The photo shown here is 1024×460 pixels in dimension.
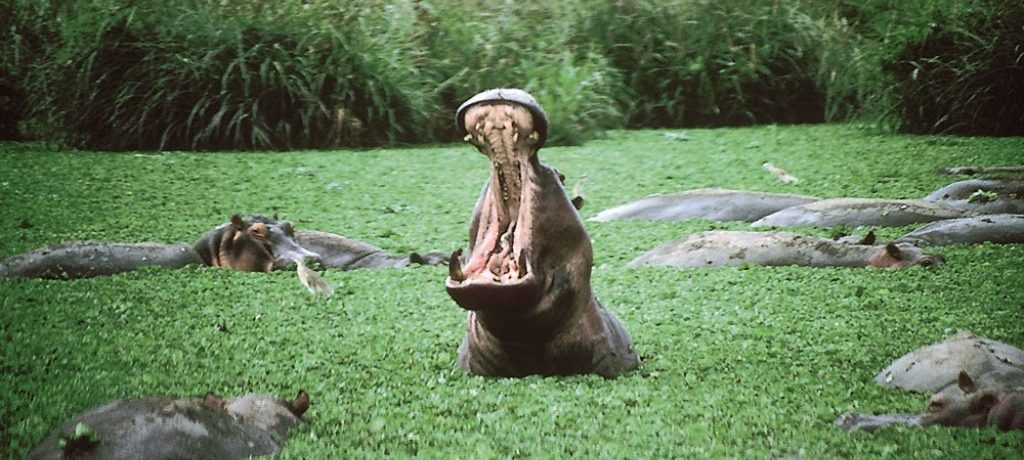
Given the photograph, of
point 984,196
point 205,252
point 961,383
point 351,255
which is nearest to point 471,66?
point 351,255

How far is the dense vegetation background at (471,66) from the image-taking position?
16.6 feet

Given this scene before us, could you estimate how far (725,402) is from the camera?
2859 mm

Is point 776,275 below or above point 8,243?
below

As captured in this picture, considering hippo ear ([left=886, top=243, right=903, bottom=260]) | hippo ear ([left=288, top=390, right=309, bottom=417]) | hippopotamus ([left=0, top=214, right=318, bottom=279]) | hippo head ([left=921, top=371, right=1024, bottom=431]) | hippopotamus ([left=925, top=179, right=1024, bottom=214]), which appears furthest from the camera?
hippopotamus ([left=925, top=179, right=1024, bottom=214])

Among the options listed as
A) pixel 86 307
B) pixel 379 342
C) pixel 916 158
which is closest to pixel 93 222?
pixel 86 307

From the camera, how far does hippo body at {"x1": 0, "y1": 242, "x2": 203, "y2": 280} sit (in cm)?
396

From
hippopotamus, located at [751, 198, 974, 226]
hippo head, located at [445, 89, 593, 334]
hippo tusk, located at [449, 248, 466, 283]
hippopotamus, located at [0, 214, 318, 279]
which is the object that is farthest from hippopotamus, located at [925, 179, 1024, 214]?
hippo tusk, located at [449, 248, 466, 283]

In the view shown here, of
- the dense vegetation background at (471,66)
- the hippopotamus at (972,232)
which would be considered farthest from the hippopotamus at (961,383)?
the dense vegetation background at (471,66)

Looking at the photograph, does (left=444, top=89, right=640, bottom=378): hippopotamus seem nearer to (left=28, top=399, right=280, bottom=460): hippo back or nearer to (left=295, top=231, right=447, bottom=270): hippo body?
(left=28, top=399, right=280, bottom=460): hippo back

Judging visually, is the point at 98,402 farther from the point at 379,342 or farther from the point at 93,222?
the point at 93,222

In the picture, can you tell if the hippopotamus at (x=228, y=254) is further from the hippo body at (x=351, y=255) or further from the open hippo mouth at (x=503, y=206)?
the open hippo mouth at (x=503, y=206)

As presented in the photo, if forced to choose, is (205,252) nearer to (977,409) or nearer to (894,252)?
(894,252)

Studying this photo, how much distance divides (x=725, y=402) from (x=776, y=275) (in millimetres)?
1563

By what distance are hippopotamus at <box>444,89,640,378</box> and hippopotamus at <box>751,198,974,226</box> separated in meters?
2.32
